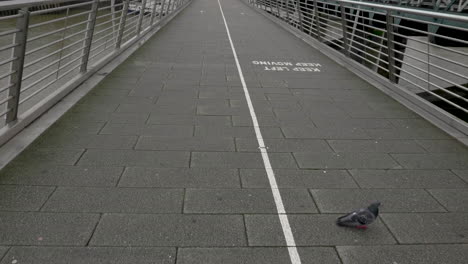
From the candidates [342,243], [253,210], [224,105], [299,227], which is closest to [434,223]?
[342,243]

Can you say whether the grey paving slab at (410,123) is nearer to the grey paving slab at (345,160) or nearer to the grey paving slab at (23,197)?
the grey paving slab at (345,160)

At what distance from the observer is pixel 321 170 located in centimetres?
420

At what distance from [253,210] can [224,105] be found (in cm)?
321

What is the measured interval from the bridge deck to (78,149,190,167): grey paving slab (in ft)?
0.08

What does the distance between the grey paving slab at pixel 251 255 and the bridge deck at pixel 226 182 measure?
11 millimetres

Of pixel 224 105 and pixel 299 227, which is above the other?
pixel 224 105

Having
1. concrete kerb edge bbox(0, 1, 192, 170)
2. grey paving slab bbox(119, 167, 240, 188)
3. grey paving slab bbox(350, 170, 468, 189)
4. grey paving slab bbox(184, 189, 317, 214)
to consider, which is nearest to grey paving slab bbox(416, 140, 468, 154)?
grey paving slab bbox(350, 170, 468, 189)

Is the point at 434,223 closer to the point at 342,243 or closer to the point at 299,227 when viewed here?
the point at 342,243

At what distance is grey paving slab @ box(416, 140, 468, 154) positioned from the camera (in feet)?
15.9

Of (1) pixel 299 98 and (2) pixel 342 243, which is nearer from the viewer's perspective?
(2) pixel 342 243

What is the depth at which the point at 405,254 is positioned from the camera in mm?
2889

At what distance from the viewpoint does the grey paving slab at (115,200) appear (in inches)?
130

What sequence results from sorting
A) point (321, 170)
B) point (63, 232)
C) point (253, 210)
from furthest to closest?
1. point (321, 170)
2. point (253, 210)
3. point (63, 232)

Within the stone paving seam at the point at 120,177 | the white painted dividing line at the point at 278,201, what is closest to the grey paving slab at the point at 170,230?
the white painted dividing line at the point at 278,201
